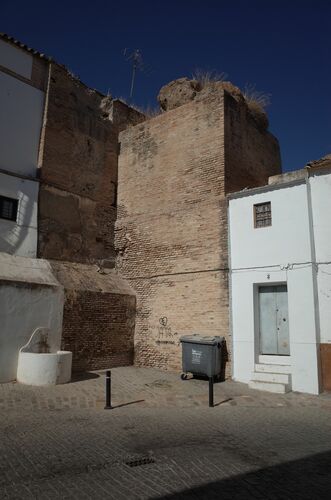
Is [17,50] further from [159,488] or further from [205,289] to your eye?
[159,488]

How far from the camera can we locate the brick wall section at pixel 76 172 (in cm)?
1247

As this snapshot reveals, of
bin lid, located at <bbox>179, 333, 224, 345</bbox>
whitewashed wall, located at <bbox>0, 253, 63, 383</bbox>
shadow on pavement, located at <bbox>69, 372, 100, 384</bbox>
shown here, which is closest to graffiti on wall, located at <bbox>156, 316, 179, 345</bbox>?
bin lid, located at <bbox>179, 333, 224, 345</bbox>

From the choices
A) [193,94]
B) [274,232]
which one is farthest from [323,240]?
[193,94]

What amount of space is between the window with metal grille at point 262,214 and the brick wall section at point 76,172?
565 cm

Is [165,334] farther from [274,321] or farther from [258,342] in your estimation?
[274,321]

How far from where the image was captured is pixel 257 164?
44.5ft

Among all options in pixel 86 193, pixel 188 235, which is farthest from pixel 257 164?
pixel 86 193

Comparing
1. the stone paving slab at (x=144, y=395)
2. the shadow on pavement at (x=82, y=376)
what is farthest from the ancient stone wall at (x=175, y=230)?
the shadow on pavement at (x=82, y=376)

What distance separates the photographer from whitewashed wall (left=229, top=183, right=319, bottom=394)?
361 inches

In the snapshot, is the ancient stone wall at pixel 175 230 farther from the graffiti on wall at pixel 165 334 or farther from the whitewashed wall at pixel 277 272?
the whitewashed wall at pixel 277 272

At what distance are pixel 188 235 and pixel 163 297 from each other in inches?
82.7

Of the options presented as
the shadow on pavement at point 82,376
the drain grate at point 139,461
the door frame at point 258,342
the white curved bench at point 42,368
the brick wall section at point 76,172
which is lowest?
the drain grate at point 139,461

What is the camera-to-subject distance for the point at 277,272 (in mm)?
9984

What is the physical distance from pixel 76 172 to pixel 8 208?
9.80ft
